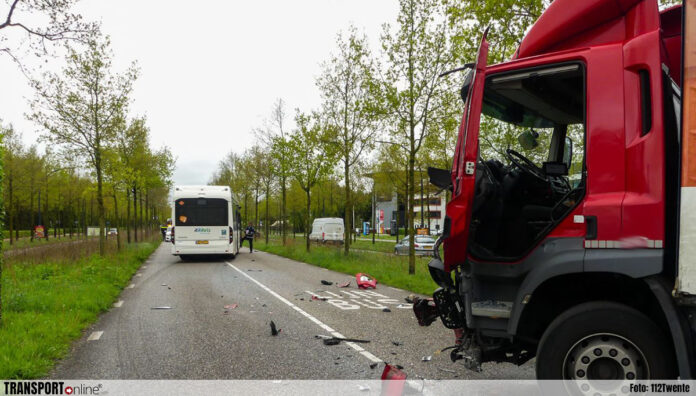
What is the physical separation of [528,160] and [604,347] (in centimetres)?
183

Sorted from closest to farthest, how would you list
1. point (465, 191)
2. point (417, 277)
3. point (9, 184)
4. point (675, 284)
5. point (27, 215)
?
1. point (675, 284)
2. point (465, 191)
3. point (417, 277)
4. point (9, 184)
5. point (27, 215)

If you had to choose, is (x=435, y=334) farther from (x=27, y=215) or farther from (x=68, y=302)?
(x=27, y=215)

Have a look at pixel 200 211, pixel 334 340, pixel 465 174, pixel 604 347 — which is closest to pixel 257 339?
pixel 334 340

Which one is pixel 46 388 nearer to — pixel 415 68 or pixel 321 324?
pixel 321 324

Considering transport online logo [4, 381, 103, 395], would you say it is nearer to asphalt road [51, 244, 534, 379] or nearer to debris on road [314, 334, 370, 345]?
asphalt road [51, 244, 534, 379]

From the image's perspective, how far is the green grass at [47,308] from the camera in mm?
4945

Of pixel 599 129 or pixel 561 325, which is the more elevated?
pixel 599 129

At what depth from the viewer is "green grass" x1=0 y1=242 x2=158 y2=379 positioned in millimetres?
4945

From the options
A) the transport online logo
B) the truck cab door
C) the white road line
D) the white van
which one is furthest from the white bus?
the truck cab door

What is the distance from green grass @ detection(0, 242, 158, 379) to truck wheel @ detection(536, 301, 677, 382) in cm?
483

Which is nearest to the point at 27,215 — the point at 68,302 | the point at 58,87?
the point at 58,87

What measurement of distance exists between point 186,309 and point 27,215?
201ft

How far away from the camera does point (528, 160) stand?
13.9 ft

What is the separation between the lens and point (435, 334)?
645cm
